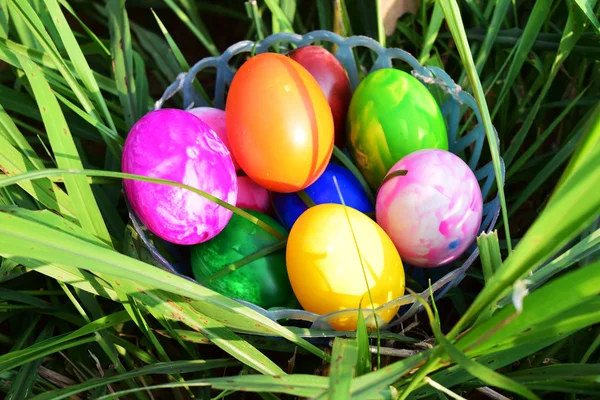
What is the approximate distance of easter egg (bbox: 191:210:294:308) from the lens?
88 centimetres

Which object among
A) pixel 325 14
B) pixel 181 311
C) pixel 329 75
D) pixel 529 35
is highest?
pixel 325 14

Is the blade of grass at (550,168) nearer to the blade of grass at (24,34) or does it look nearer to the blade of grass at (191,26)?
the blade of grass at (191,26)

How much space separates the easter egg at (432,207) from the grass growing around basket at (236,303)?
9 centimetres

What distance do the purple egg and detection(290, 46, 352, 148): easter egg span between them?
0.27 meters

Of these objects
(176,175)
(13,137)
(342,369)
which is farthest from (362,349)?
(13,137)

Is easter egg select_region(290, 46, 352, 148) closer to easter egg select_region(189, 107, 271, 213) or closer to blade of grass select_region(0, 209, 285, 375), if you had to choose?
easter egg select_region(189, 107, 271, 213)

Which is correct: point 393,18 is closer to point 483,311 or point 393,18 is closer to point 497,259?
point 497,259

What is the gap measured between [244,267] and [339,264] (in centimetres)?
16

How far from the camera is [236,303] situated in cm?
71

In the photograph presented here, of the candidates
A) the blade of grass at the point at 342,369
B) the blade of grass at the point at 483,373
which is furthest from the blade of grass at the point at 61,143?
the blade of grass at the point at 483,373

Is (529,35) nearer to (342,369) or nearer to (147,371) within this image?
(342,369)

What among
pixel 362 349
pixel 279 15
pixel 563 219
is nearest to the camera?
pixel 563 219

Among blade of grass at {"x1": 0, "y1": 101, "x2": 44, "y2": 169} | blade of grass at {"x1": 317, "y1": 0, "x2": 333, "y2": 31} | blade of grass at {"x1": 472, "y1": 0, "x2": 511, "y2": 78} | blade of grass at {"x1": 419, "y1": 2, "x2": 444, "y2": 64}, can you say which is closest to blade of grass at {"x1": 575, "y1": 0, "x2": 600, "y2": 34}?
blade of grass at {"x1": 472, "y1": 0, "x2": 511, "y2": 78}

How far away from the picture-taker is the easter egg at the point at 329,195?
3.18 feet
